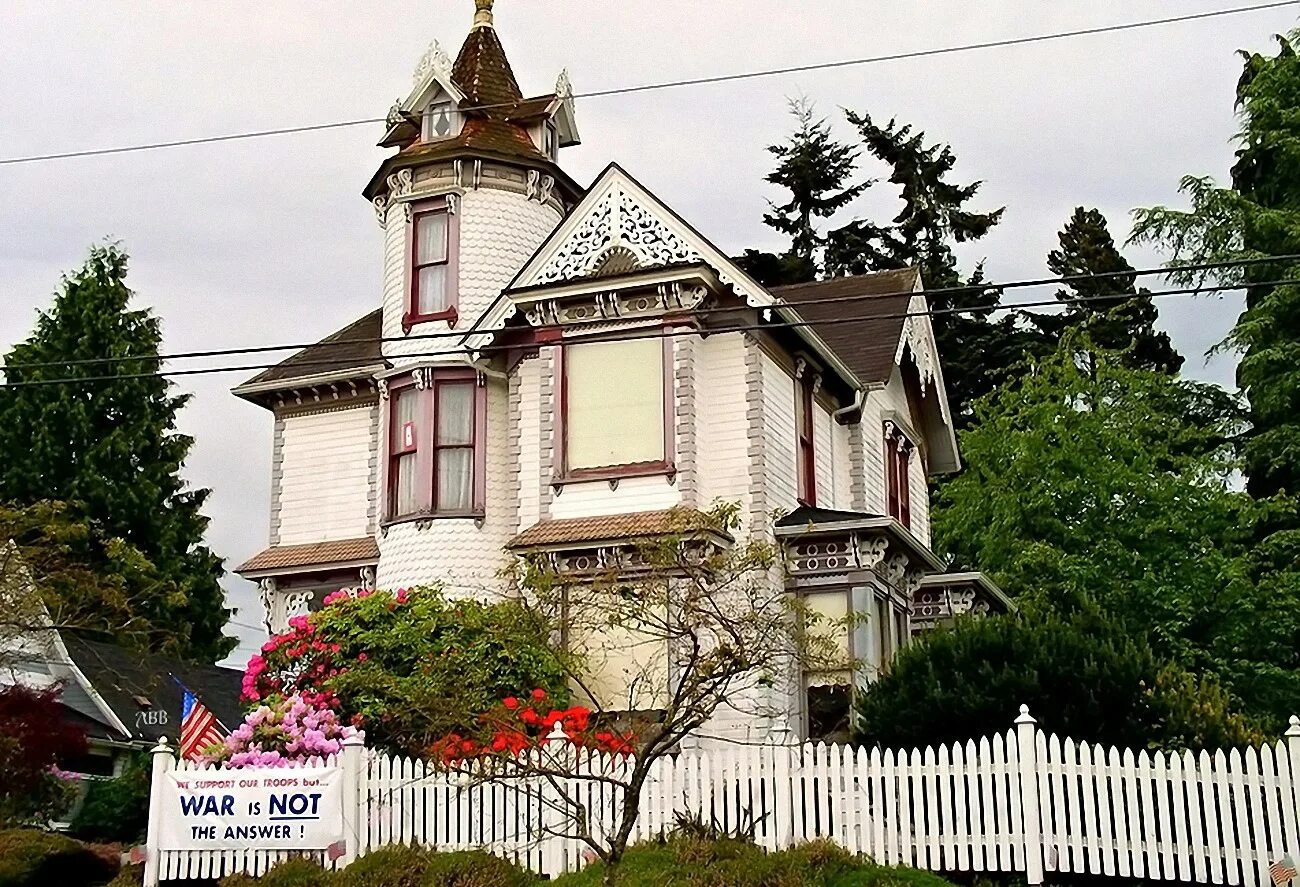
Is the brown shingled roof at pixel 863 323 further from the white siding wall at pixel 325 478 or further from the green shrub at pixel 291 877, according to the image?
the green shrub at pixel 291 877

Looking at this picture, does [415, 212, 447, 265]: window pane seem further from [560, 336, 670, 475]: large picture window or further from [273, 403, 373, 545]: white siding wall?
[560, 336, 670, 475]: large picture window

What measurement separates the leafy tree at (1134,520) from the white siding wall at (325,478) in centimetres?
1227

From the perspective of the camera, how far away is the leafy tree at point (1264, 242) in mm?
31656

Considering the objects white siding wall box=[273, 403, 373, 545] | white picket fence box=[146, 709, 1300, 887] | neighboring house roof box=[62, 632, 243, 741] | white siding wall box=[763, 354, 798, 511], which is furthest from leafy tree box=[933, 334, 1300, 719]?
neighboring house roof box=[62, 632, 243, 741]

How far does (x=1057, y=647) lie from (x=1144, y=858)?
3044mm

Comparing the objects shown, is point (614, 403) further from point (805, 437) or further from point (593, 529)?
point (805, 437)

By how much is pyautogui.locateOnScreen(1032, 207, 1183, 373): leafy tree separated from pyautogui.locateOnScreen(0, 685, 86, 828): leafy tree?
29.6m

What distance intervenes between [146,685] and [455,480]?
18.5 meters

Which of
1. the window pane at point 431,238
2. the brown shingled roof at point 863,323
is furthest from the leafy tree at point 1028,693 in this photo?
the window pane at point 431,238

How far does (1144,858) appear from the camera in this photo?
1453cm

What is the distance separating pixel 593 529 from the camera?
73.9 feet

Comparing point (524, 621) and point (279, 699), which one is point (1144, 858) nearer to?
point (524, 621)

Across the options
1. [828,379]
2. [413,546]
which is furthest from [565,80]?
[413,546]

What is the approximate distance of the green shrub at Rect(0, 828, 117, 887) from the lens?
62.3 feet
